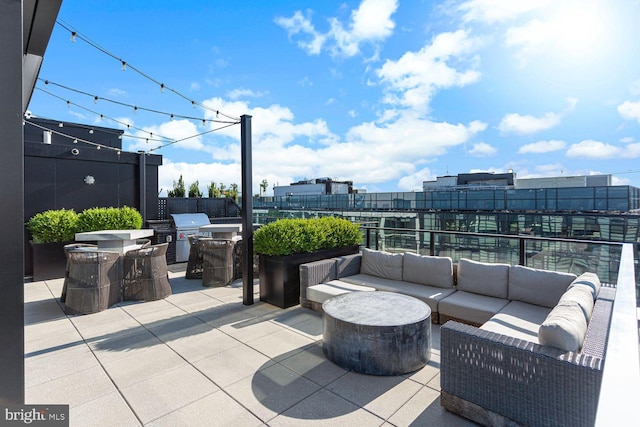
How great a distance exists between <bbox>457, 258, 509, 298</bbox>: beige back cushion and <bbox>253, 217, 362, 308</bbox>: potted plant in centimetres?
196

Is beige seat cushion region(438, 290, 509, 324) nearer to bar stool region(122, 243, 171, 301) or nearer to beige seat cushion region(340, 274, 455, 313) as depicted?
beige seat cushion region(340, 274, 455, 313)

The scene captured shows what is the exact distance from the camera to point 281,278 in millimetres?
4512

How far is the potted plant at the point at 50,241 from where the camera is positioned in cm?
615

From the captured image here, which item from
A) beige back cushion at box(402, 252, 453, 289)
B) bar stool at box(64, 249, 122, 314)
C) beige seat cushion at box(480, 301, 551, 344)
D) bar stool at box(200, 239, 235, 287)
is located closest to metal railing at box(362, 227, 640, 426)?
beige seat cushion at box(480, 301, 551, 344)

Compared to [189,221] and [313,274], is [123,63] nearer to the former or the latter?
[313,274]

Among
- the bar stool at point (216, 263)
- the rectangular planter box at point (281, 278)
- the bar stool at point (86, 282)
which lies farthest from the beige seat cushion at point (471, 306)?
the bar stool at point (86, 282)

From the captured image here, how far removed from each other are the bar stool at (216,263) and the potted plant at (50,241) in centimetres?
306

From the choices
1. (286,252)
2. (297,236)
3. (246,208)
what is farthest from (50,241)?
(297,236)

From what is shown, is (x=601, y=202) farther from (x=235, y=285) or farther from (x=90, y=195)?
(x=90, y=195)

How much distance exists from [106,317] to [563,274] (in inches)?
213

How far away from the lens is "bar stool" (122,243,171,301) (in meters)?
4.85

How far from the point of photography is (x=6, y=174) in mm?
1542

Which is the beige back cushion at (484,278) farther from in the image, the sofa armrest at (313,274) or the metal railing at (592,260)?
the sofa armrest at (313,274)

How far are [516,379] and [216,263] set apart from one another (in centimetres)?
484
